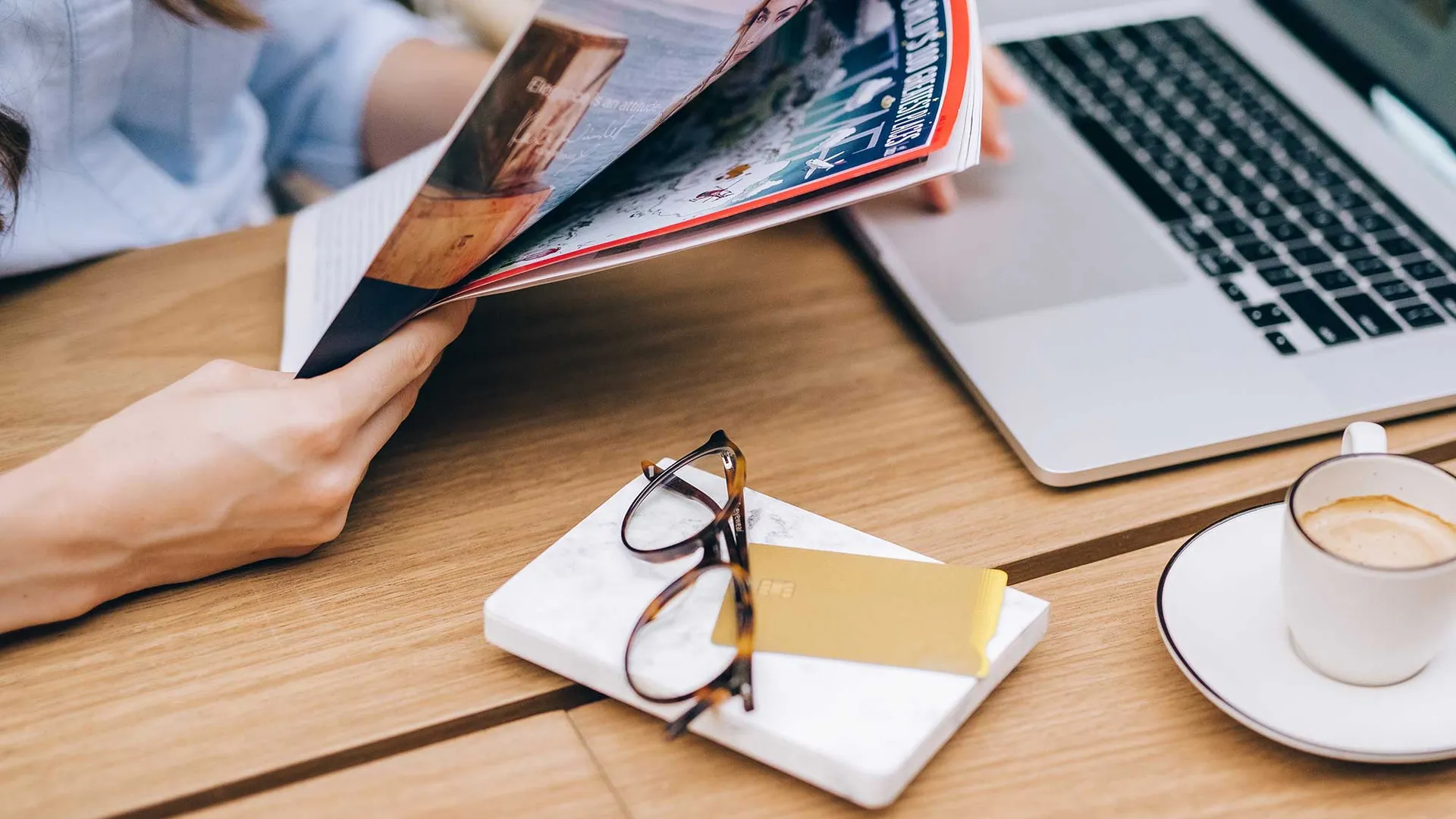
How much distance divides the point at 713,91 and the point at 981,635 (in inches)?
15.5

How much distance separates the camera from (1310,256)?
0.70 metres

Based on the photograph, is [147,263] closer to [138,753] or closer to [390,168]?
[390,168]

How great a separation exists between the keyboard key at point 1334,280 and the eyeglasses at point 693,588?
0.40 metres

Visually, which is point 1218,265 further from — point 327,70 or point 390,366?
point 327,70

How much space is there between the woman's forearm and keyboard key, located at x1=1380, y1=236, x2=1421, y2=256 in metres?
0.66

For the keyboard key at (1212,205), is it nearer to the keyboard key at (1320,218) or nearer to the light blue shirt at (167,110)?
the keyboard key at (1320,218)

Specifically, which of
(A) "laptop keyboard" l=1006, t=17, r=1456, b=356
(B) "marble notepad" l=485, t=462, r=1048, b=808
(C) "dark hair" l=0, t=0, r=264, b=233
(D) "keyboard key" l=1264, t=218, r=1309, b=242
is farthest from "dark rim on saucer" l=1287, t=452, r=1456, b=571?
(C) "dark hair" l=0, t=0, r=264, b=233

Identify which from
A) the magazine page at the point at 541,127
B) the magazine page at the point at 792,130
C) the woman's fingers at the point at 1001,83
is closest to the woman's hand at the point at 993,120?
the woman's fingers at the point at 1001,83

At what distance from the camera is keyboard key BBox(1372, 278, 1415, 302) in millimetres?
666

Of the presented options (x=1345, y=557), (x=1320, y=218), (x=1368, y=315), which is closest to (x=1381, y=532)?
(x=1345, y=557)

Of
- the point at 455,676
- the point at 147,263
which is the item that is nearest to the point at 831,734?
the point at 455,676

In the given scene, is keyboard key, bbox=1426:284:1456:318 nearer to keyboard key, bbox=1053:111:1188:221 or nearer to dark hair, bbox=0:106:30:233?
keyboard key, bbox=1053:111:1188:221

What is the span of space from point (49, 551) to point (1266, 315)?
0.65 m

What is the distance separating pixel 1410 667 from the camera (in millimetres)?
440
